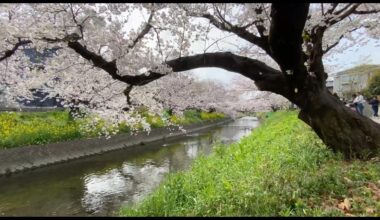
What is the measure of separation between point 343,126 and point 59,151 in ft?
53.0

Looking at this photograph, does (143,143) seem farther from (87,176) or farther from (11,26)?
(11,26)

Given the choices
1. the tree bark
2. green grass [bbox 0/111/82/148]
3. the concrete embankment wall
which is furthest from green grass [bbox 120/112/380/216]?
green grass [bbox 0/111/82/148]

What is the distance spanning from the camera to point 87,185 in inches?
583

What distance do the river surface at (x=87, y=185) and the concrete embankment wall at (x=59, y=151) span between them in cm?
53

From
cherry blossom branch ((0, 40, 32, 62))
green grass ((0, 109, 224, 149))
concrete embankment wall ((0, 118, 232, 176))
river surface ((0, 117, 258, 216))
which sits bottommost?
river surface ((0, 117, 258, 216))

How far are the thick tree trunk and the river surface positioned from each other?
604 cm

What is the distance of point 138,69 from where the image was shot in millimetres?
8648

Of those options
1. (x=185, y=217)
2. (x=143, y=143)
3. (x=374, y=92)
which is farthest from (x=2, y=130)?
(x=374, y=92)

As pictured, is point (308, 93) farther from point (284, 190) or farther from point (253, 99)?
point (253, 99)

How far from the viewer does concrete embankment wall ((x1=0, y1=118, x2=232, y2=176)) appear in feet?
55.7

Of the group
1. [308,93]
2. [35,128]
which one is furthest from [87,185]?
[308,93]

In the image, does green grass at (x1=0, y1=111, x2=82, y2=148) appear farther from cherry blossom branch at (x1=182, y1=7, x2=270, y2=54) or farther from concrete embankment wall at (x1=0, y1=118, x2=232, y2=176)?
cherry blossom branch at (x1=182, y1=7, x2=270, y2=54)

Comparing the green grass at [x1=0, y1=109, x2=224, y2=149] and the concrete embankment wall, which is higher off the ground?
the green grass at [x1=0, y1=109, x2=224, y2=149]

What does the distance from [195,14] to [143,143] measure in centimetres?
2183
